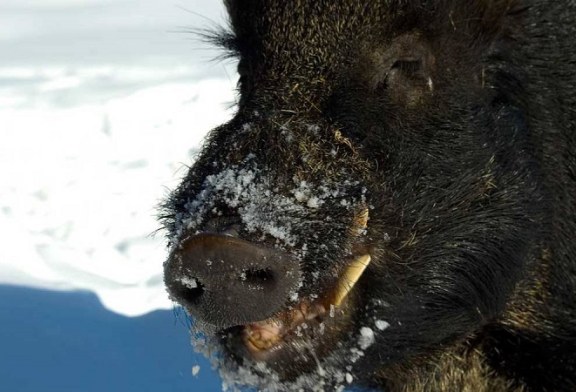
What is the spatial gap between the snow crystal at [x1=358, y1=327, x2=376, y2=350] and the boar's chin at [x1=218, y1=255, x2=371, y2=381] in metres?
0.06

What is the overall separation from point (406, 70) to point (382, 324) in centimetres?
63

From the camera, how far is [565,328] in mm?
2879

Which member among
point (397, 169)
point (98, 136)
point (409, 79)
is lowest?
point (98, 136)

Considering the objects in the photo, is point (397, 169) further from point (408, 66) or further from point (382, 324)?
point (382, 324)

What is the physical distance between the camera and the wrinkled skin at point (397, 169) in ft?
7.53

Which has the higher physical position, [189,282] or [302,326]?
[189,282]

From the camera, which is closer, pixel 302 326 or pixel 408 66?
pixel 302 326

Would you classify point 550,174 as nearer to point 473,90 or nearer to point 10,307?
point 473,90

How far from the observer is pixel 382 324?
2.48 meters

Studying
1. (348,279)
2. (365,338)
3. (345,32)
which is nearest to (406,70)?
(345,32)

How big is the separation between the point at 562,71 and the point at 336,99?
0.64m

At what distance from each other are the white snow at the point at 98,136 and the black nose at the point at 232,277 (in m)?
0.83

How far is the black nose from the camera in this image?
7.00 ft

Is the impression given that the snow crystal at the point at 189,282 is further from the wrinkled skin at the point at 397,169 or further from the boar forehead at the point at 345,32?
the boar forehead at the point at 345,32
